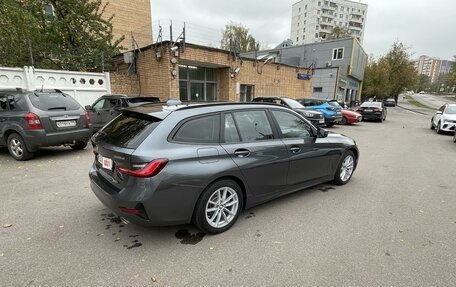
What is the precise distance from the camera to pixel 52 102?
6.10 metres

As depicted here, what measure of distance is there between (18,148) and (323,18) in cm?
8882

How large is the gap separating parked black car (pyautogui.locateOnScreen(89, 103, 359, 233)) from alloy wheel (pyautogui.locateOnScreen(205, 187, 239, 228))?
11 mm

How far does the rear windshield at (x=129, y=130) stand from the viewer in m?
2.68

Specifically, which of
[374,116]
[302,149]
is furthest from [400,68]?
[302,149]

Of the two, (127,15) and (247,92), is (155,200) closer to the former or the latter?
(247,92)

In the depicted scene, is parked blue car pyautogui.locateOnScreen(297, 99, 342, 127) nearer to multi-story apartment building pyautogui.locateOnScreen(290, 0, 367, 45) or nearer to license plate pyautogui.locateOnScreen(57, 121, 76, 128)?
license plate pyautogui.locateOnScreen(57, 121, 76, 128)

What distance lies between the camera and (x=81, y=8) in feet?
40.0

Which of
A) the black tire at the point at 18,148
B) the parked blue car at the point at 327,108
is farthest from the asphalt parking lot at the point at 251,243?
the parked blue car at the point at 327,108

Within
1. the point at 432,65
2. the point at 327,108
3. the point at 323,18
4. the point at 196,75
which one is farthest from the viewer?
the point at 432,65

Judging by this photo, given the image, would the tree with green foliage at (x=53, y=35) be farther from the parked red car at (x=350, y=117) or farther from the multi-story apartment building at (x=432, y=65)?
the multi-story apartment building at (x=432, y=65)

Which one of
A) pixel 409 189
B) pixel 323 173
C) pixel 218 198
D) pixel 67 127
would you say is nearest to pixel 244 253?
pixel 218 198

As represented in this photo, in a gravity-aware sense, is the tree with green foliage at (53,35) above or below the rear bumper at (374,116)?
above

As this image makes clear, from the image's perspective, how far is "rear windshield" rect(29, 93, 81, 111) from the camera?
5.84 m

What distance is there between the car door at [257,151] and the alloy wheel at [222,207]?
283mm
